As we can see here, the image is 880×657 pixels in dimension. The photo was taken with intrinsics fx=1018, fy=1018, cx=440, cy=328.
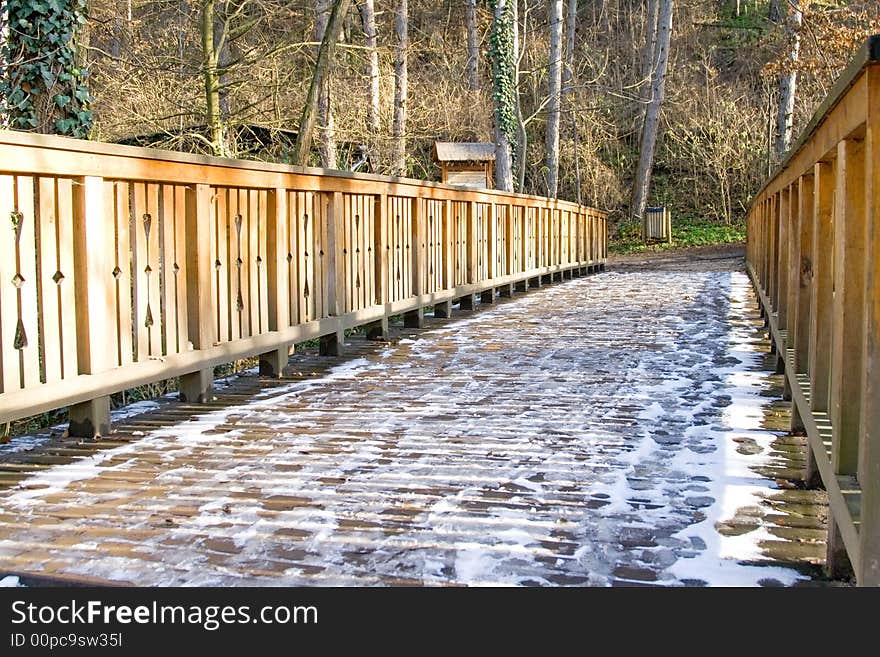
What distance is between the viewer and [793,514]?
3.22 meters

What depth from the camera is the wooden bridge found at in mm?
2701

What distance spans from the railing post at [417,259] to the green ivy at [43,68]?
2.81m

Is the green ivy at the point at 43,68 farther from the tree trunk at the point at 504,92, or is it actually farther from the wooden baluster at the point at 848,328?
the tree trunk at the point at 504,92

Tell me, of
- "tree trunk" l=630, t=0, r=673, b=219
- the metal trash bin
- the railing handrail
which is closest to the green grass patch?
the metal trash bin

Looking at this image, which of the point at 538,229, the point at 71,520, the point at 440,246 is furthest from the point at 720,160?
the point at 71,520

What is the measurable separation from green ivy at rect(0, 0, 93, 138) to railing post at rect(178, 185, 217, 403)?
9.92 feet

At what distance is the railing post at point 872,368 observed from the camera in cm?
212

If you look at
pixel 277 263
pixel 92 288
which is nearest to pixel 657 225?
pixel 277 263

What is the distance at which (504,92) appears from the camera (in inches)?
808

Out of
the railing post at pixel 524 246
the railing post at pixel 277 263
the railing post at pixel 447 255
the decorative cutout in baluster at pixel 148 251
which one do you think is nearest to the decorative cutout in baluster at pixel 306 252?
the railing post at pixel 277 263

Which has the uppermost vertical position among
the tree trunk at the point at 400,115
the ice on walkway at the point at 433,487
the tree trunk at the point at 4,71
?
the tree trunk at the point at 400,115

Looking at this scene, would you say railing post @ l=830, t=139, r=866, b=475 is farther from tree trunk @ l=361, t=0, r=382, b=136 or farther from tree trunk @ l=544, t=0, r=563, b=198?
tree trunk @ l=544, t=0, r=563, b=198

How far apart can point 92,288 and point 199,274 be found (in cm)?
92
